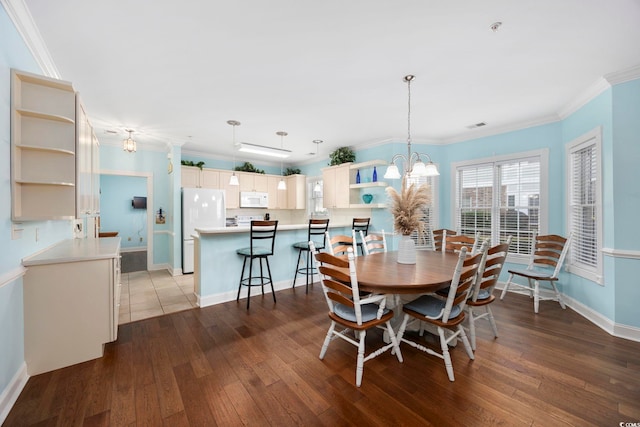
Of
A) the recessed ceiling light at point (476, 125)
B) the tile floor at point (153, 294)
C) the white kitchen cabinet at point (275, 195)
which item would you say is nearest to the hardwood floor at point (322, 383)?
the tile floor at point (153, 294)

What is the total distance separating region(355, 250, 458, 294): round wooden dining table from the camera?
6.30 feet

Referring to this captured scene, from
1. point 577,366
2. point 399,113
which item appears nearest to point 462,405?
point 577,366

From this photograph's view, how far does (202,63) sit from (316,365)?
291cm

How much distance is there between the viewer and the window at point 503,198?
3.99 m

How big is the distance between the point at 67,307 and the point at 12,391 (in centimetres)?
58

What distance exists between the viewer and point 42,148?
6.30 ft

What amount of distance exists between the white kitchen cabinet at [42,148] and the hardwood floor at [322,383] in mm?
1322

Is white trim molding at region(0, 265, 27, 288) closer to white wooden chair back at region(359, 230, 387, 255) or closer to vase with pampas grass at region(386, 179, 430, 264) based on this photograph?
vase with pampas grass at region(386, 179, 430, 264)

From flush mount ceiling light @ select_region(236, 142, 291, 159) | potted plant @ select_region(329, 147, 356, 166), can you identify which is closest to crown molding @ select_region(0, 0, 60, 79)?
flush mount ceiling light @ select_region(236, 142, 291, 159)

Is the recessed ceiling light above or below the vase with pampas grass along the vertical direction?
above

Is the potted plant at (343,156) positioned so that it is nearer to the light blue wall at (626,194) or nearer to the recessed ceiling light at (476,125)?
the recessed ceiling light at (476,125)

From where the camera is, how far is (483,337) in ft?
8.60

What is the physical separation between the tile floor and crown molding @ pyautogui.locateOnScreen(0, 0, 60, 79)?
2.70 m

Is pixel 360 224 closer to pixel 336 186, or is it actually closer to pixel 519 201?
pixel 336 186
